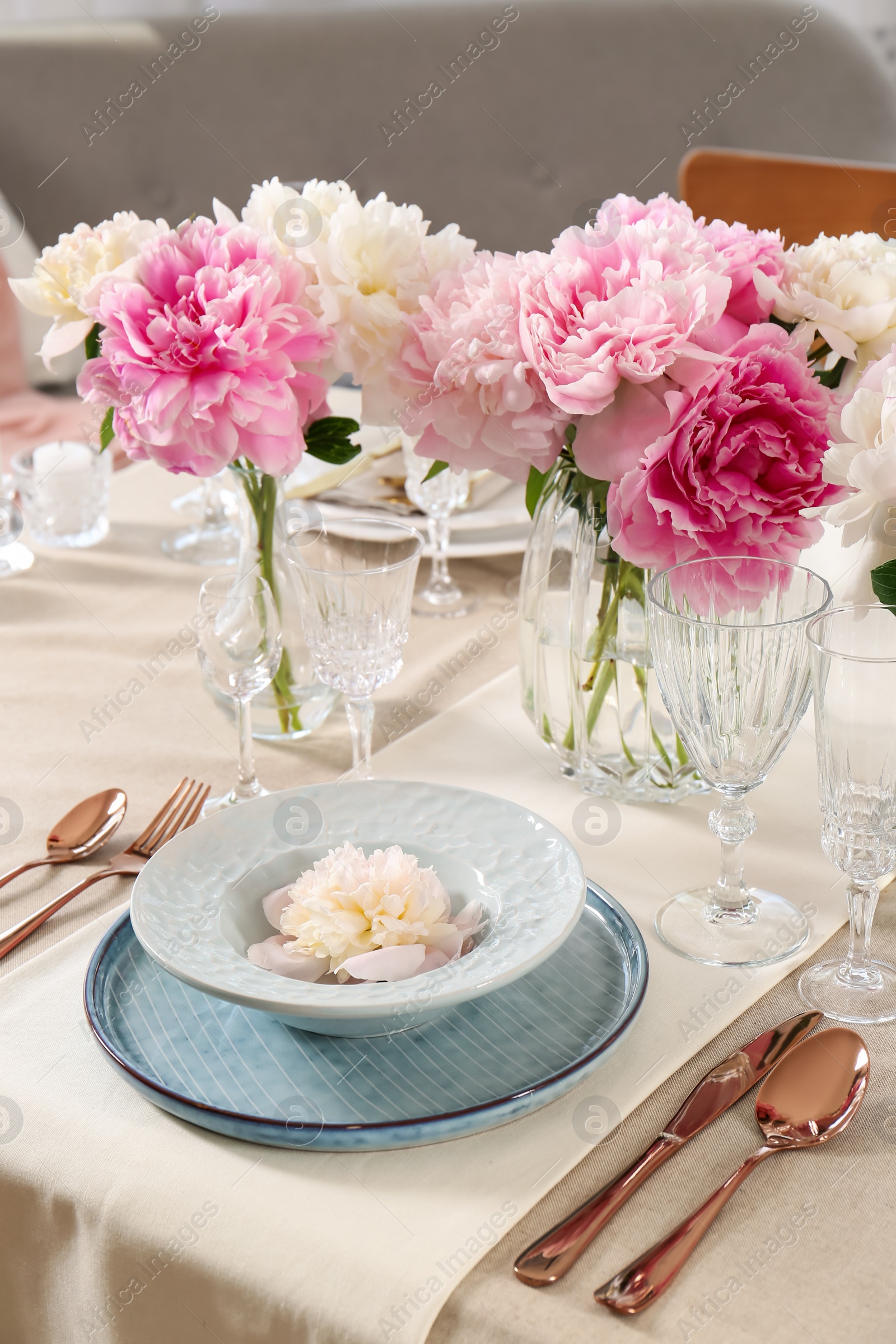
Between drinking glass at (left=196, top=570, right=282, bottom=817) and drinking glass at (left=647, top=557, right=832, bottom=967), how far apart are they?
29cm

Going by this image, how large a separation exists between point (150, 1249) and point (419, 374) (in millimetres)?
504

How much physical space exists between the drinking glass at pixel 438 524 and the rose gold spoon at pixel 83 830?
1.33ft

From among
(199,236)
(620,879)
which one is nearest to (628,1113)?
(620,879)

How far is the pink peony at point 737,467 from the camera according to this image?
2.31 feet

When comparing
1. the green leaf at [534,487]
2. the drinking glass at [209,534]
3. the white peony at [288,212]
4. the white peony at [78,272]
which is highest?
the white peony at [288,212]

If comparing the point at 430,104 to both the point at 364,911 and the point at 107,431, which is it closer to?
the point at 107,431

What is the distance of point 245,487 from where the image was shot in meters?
0.92

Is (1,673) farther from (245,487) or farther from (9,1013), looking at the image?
(9,1013)

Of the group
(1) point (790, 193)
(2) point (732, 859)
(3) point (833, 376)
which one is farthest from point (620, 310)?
(1) point (790, 193)

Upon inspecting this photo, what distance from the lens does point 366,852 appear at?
2.36 ft

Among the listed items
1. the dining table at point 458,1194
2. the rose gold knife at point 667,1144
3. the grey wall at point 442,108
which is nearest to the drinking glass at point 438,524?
the dining table at point 458,1194

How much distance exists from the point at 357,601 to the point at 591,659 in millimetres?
163

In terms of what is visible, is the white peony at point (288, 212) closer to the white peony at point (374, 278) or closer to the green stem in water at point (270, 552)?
the white peony at point (374, 278)

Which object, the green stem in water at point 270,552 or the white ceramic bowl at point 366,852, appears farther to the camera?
the green stem in water at point 270,552
